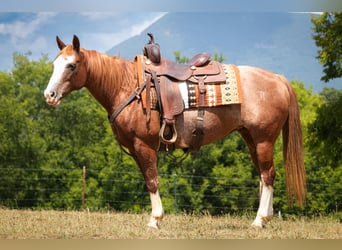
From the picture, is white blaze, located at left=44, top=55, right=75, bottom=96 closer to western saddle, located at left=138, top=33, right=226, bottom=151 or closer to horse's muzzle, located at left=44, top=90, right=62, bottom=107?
horse's muzzle, located at left=44, top=90, right=62, bottom=107

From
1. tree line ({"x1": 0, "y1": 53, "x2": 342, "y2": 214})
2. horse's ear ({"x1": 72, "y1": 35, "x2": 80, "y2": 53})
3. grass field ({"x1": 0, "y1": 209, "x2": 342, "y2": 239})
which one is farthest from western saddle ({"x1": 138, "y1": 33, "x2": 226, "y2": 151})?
tree line ({"x1": 0, "y1": 53, "x2": 342, "y2": 214})

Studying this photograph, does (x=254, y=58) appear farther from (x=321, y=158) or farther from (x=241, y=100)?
(x=241, y=100)

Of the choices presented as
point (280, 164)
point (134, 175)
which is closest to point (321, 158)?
point (280, 164)

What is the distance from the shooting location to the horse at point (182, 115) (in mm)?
4316

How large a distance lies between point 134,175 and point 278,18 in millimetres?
9037

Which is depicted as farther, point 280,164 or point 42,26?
point 280,164

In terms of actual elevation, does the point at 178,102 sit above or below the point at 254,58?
below

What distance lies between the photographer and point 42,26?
42.8ft

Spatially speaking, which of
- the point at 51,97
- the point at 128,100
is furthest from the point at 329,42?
the point at 51,97

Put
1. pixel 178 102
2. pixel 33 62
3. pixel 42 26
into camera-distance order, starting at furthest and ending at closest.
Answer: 1. pixel 33 62
2. pixel 42 26
3. pixel 178 102

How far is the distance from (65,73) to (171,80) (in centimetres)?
98

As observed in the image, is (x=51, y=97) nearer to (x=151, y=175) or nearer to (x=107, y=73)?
(x=107, y=73)

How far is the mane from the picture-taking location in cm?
443

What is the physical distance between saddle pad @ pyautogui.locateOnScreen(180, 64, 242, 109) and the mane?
1.72ft
